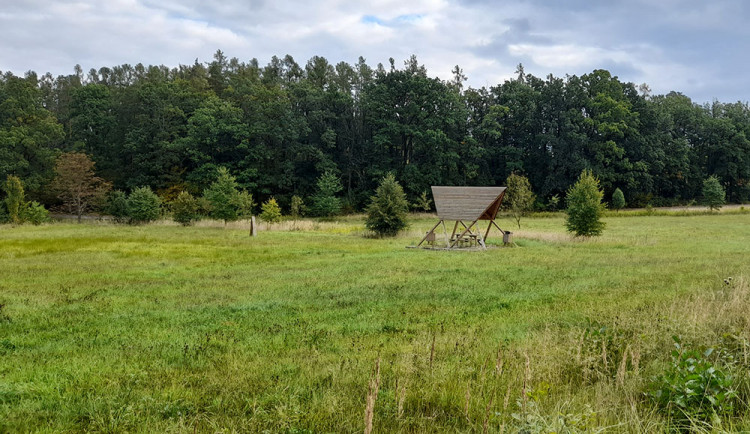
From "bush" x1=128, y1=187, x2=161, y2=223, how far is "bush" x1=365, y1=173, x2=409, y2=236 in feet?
74.2

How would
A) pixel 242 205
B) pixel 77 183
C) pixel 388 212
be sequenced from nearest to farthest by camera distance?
pixel 388 212 → pixel 242 205 → pixel 77 183

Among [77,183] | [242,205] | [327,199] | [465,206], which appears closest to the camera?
[465,206]

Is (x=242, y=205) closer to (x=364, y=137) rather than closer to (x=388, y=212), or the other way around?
(x=388, y=212)

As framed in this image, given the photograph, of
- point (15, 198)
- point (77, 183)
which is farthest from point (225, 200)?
point (77, 183)

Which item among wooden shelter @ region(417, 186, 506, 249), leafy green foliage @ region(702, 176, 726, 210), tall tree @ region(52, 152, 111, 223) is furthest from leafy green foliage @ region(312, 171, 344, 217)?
leafy green foliage @ region(702, 176, 726, 210)

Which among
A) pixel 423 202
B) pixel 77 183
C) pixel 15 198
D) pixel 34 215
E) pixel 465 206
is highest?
pixel 77 183

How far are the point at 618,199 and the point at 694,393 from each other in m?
63.8

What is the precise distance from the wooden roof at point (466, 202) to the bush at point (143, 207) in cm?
2908

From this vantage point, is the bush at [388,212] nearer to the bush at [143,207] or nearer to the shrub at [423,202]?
the shrub at [423,202]

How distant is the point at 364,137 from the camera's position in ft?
226

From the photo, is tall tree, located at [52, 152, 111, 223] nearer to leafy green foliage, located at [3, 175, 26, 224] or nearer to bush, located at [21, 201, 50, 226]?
leafy green foliage, located at [3, 175, 26, 224]

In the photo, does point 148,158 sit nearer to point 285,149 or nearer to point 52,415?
point 285,149

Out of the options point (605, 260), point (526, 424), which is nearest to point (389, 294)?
point (526, 424)

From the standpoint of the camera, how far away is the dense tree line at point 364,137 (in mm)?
62031
